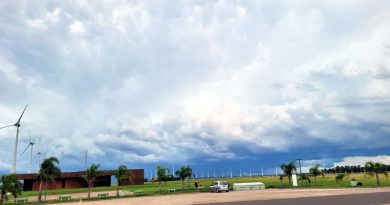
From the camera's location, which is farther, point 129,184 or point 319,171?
point 129,184

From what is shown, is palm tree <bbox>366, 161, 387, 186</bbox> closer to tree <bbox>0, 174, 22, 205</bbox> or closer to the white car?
the white car

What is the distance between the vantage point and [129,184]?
104062mm

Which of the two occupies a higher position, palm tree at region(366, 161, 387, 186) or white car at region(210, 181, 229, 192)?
palm tree at region(366, 161, 387, 186)

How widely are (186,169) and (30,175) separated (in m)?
51.1

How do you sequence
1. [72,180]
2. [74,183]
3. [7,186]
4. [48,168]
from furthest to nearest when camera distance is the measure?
1. [72,180]
2. [74,183]
3. [48,168]
4. [7,186]

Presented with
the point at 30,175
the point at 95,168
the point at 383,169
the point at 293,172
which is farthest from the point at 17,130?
the point at 383,169

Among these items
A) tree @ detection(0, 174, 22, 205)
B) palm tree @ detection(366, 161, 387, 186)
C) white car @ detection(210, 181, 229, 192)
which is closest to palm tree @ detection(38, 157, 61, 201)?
tree @ detection(0, 174, 22, 205)

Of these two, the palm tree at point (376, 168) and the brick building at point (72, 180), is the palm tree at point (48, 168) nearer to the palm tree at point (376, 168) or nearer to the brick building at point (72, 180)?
the brick building at point (72, 180)

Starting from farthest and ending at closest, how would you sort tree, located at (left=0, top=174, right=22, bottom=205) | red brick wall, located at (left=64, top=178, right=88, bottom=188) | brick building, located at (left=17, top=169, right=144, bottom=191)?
red brick wall, located at (left=64, top=178, right=88, bottom=188)
brick building, located at (left=17, top=169, right=144, bottom=191)
tree, located at (left=0, top=174, right=22, bottom=205)

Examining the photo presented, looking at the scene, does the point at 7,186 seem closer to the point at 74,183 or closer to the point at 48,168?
the point at 48,168

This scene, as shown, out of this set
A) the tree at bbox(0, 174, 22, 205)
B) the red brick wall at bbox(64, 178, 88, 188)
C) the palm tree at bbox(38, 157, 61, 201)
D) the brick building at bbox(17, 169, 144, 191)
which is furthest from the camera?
the red brick wall at bbox(64, 178, 88, 188)

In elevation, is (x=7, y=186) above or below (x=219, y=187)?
above

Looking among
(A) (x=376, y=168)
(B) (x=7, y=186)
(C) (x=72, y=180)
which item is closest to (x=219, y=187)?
(A) (x=376, y=168)

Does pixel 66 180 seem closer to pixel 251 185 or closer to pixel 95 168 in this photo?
pixel 95 168
